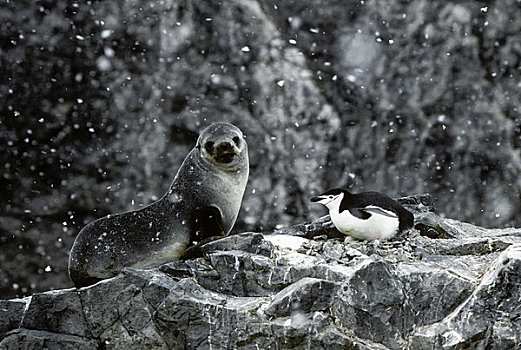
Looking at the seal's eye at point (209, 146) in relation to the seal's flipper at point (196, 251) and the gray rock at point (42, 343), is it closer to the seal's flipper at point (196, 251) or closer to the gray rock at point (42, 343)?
the seal's flipper at point (196, 251)

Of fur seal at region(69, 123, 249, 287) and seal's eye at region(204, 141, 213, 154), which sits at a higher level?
seal's eye at region(204, 141, 213, 154)

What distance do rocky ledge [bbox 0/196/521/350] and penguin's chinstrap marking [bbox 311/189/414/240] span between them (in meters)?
0.08

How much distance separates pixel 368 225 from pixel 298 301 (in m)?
0.83

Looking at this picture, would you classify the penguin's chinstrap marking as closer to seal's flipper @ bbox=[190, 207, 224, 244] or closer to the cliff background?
seal's flipper @ bbox=[190, 207, 224, 244]

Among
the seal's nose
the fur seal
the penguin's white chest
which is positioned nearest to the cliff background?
the fur seal

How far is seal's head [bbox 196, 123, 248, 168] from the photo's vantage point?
422 centimetres

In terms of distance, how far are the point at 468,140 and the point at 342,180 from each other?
4.66 feet

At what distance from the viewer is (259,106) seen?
26.2ft

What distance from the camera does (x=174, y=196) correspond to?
4.31 metres

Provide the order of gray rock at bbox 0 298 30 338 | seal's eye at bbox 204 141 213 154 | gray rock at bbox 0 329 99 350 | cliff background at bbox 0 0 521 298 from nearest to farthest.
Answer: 1. gray rock at bbox 0 329 99 350
2. gray rock at bbox 0 298 30 338
3. seal's eye at bbox 204 141 213 154
4. cliff background at bbox 0 0 521 298

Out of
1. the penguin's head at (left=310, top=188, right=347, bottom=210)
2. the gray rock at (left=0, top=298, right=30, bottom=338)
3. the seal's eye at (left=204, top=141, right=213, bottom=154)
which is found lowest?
the gray rock at (left=0, top=298, right=30, bottom=338)

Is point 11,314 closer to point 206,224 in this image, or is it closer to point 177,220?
point 177,220

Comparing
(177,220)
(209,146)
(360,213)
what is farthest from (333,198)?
(177,220)

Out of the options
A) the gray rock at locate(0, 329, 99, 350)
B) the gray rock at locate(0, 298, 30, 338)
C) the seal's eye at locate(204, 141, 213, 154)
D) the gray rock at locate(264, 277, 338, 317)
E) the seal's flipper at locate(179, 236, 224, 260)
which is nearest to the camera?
the gray rock at locate(264, 277, 338, 317)
